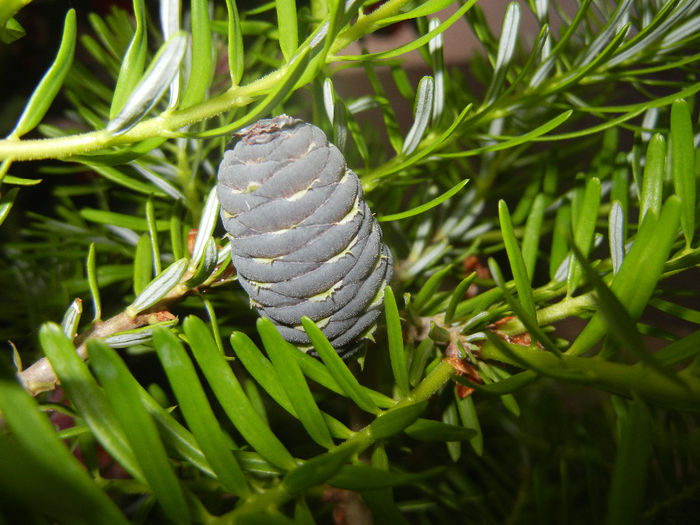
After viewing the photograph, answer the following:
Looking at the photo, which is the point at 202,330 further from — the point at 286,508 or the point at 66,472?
the point at 286,508

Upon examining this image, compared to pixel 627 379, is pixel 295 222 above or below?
above

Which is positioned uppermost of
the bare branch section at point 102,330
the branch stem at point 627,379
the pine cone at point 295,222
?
the pine cone at point 295,222

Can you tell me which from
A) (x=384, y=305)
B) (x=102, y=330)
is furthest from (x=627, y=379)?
(x=102, y=330)

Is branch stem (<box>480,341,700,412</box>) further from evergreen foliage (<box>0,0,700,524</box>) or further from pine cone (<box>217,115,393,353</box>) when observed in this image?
pine cone (<box>217,115,393,353</box>)

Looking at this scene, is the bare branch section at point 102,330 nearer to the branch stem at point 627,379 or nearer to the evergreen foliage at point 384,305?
the evergreen foliage at point 384,305

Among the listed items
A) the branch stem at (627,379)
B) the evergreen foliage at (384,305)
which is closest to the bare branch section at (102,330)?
the evergreen foliage at (384,305)

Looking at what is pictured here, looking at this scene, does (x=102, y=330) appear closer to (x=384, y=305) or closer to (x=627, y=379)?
(x=384, y=305)

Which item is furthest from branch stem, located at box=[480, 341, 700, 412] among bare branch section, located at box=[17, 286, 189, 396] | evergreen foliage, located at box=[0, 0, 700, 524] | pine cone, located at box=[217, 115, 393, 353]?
bare branch section, located at box=[17, 286, 189, 396]

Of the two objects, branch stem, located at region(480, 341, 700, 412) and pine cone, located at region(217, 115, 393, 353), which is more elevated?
pine cone, located at region(217, 115, 393, 353)
